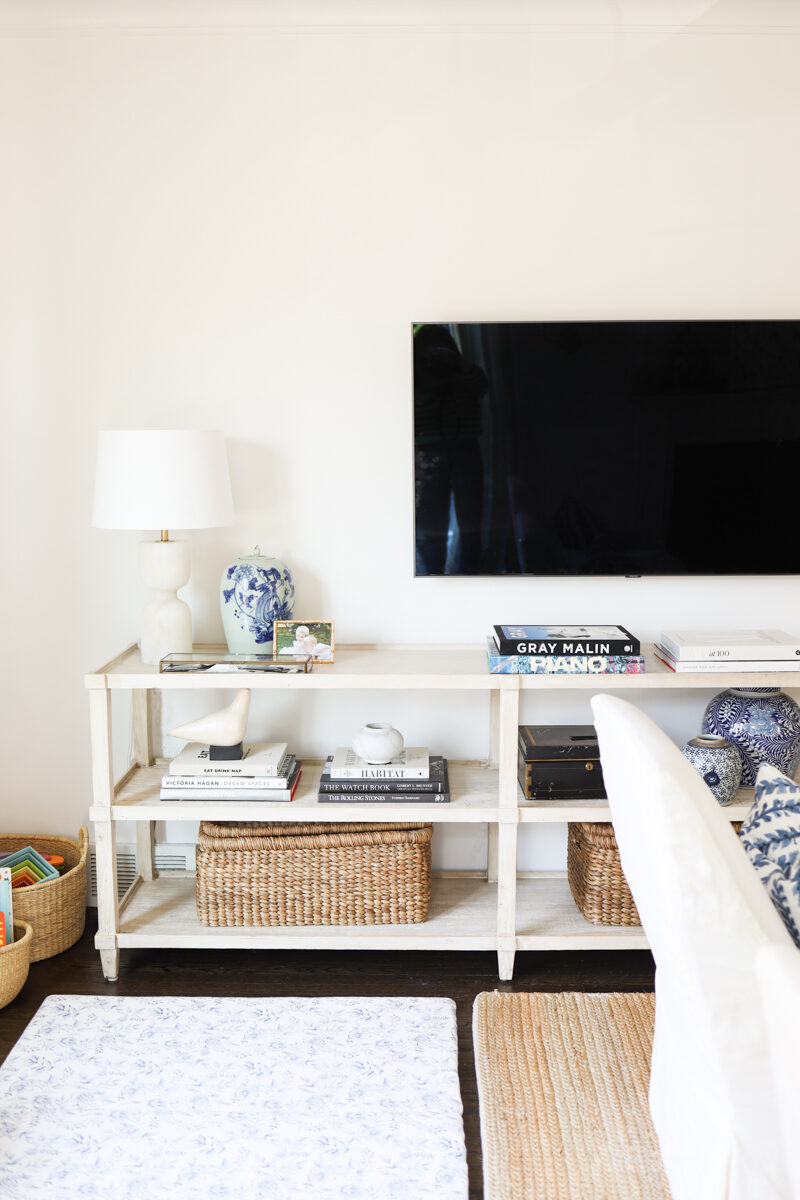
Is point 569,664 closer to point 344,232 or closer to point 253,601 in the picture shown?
point 253,601

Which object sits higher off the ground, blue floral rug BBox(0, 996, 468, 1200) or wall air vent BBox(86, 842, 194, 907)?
wall air vent BBox(86, 842, 194, 907)

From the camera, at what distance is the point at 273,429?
8.80 ft

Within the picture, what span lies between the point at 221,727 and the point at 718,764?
1209 millimetres

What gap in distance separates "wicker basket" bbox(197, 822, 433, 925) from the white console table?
43mm

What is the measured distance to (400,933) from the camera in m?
2.48

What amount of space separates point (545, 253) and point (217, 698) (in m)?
1.49

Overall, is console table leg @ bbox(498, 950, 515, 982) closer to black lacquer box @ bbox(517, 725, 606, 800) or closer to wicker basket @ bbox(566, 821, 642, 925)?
wicker basket @ bbox(566, 821, 642, 925)

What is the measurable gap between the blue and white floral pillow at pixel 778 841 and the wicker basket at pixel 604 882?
3.05ft

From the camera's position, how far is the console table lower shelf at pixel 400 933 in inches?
97.1

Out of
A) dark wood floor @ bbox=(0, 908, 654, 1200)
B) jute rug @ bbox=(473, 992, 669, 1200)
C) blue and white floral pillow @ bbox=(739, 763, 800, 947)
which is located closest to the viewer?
blue and white floral pillow @ bbox=(739, 763, 800, 947)

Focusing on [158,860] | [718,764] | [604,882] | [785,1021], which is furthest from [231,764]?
[785,1021]

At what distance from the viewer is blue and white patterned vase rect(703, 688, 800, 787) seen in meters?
2.48

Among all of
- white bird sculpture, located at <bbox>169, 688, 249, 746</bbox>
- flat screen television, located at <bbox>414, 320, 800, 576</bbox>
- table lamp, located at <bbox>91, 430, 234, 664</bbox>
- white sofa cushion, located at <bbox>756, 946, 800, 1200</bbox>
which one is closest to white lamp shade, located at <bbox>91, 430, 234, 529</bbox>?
table lamp, located at <bbox>91, 430, 234, 664</bbox>

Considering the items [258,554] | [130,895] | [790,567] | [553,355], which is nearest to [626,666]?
[790,567]
